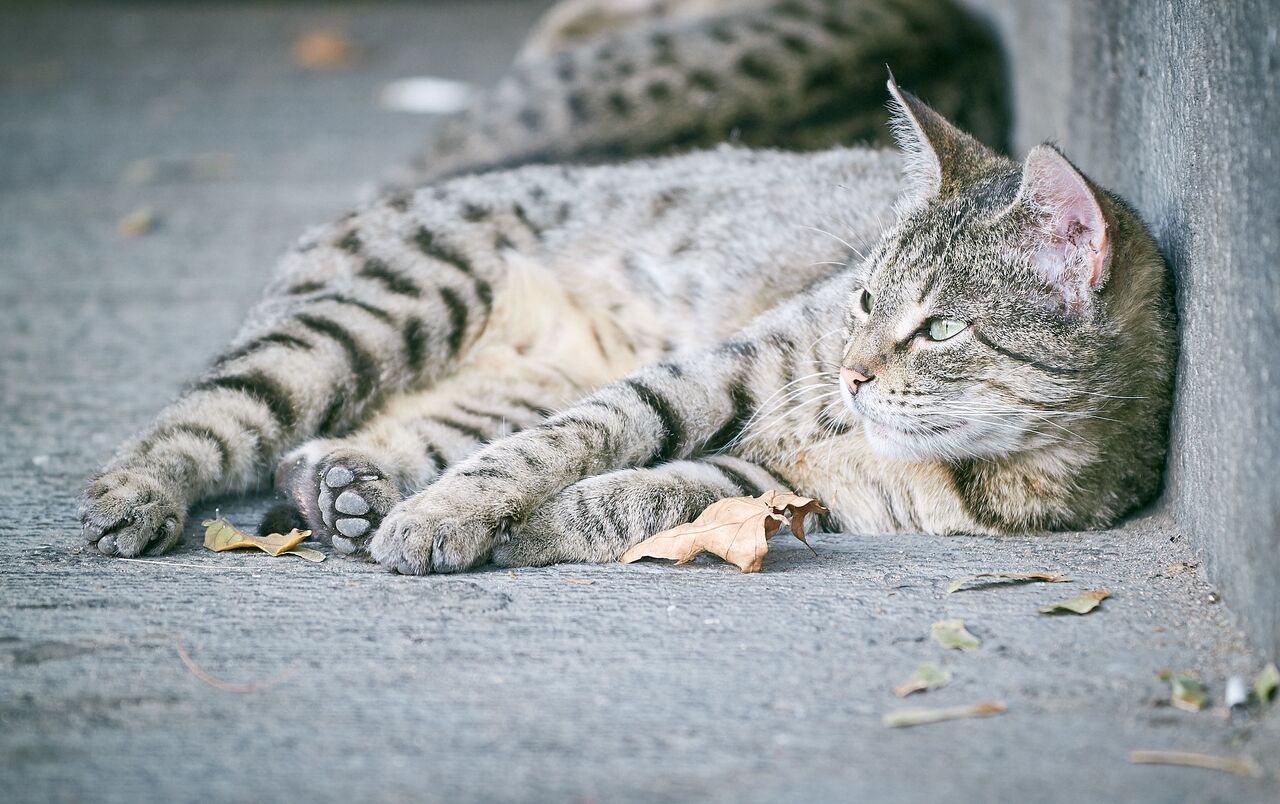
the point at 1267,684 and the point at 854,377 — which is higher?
the point at 854,377

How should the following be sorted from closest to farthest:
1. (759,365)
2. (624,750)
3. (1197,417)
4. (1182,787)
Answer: (1182,787) → (624,750) → (1197,417) → (759,365)

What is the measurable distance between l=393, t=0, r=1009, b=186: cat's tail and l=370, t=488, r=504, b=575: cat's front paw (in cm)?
222

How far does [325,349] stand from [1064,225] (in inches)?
81.6

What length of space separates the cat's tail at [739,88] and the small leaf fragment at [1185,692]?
309 cm

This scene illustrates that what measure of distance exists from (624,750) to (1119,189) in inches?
93.3

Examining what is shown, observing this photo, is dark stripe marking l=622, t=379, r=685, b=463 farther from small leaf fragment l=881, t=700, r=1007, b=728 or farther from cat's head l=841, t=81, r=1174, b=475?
small leaf fragment l=881, t=700, r=1007, b=728

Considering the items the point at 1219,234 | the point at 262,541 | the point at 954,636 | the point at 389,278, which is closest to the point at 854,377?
the point at 954,636

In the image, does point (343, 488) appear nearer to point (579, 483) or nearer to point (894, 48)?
point (579, 483)

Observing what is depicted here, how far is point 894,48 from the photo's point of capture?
215 inches

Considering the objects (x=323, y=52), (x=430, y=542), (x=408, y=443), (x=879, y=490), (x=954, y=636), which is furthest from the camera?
(x=323, y=52)

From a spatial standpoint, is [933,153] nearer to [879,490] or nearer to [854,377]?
[854,377]

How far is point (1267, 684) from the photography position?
231cm

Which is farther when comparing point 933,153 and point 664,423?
point 664,423

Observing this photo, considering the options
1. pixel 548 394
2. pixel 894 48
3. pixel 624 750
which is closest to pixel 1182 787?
pixel 624 750
